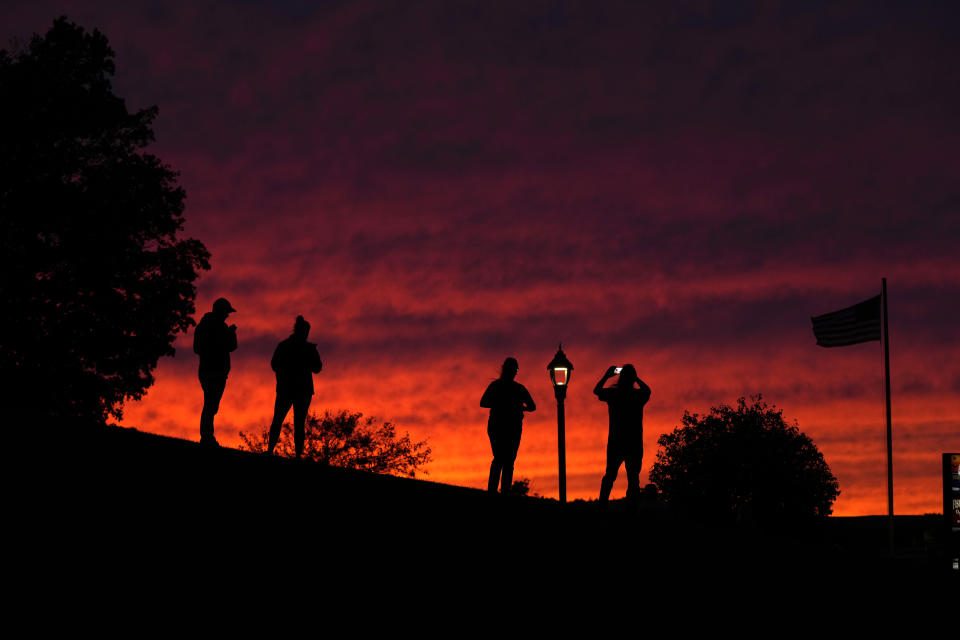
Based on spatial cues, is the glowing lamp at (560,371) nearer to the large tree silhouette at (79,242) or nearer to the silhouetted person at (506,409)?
the silhouetted person at (506,409)

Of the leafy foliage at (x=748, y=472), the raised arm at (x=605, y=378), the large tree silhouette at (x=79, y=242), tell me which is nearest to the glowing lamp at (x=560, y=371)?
the raised arm at (x=605, y=378)

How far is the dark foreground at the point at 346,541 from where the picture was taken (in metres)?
11.2

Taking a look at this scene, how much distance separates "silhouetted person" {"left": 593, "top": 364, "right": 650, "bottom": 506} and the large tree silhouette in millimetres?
18972

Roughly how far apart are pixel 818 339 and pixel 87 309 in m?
22.6

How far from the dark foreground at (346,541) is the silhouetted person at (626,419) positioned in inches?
40.4

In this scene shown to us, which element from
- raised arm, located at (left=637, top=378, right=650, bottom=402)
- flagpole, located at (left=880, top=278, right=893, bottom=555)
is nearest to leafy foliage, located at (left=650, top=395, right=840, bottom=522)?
flagpole, located at (left=880, top=278, right=893, bottom=555)

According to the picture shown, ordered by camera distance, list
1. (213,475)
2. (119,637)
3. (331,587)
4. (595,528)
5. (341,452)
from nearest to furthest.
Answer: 1. (119,637)
2. (331,587)
3. (213,475)
4. (595,528)
5. (341,452)

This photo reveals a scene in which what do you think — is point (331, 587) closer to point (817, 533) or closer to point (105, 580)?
point (105, 580)

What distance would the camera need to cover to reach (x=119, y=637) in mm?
8828

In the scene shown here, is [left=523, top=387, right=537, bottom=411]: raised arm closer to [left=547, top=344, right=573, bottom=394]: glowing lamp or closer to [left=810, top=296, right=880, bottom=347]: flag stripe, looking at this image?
[left=547, top=344, right=573, bottom=394]: glowing lamp

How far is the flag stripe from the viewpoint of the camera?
128 ft

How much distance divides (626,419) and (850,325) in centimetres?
2506

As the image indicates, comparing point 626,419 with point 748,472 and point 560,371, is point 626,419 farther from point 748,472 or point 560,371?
point 748,472

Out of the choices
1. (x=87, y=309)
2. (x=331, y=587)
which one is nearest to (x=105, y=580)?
(x=331, y=587)
